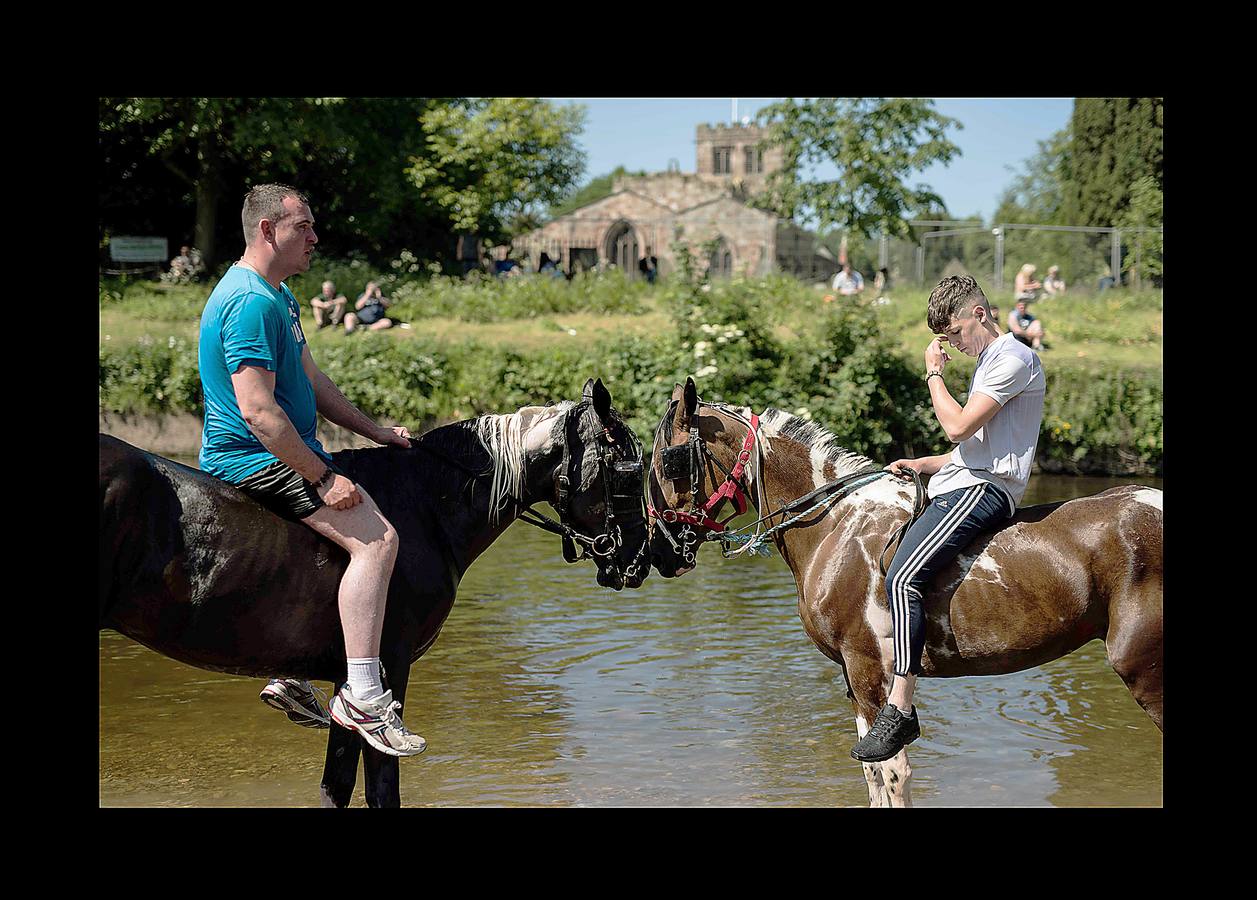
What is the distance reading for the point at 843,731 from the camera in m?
8.09

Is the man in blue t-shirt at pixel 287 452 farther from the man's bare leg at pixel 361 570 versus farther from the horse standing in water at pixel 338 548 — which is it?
the horse standing in water at pixel 338 548

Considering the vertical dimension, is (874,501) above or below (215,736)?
above

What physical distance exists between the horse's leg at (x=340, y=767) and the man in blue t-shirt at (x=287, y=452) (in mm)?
367

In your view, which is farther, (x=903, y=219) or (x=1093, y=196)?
(x=1093, y=196)

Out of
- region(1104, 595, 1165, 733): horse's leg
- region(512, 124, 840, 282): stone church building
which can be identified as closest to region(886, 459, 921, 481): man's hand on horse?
region(1104, 595, 1165, 733): horse's leg

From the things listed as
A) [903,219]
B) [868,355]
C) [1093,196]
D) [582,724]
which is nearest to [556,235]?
[1093,196]

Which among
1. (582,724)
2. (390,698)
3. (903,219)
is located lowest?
(582,724)

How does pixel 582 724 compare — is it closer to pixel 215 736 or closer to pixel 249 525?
pixel 215 736

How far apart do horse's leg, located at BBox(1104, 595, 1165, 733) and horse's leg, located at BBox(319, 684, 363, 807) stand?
305cm

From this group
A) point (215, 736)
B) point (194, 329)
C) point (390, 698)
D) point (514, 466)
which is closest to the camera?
point (390, 698)

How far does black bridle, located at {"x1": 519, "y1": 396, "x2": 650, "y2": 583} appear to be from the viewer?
16.5ft

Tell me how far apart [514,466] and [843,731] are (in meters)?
3.97

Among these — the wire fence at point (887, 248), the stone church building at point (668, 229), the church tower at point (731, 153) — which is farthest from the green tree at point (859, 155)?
the church tower at point (731, 153)

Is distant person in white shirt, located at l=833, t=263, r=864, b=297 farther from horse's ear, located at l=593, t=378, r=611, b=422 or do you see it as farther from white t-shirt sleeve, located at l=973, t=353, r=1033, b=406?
horse's ear, located at l=593, t=378, r=611, b=422
